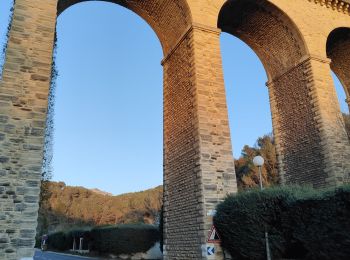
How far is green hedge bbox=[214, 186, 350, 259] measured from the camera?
643cm

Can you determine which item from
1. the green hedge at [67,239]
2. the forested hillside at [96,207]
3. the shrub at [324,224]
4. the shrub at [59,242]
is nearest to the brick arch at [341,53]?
the shrub at [324,224]

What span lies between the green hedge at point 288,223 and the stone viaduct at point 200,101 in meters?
0.73

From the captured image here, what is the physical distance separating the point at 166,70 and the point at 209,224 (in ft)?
20.0

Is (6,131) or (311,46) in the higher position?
(311,46)

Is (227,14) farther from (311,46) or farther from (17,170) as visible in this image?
(17,170)

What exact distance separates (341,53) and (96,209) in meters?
39.7

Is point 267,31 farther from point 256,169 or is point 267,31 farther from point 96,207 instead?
point 96,207

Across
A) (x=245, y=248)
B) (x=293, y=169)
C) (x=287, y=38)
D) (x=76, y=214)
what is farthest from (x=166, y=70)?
(x=76, y=214)

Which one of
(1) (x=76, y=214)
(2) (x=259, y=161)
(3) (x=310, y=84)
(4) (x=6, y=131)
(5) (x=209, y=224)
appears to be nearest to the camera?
(4) (x=6, y=131)

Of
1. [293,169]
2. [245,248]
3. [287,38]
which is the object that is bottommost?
[245,248]

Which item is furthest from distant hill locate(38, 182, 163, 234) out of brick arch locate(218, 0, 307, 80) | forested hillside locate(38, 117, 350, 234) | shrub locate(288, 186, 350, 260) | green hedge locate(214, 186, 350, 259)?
shrub locate(288, 186, 350, 260)

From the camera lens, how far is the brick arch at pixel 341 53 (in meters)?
14.4

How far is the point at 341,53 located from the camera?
15.2m

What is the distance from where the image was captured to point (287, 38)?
42.0 feet
